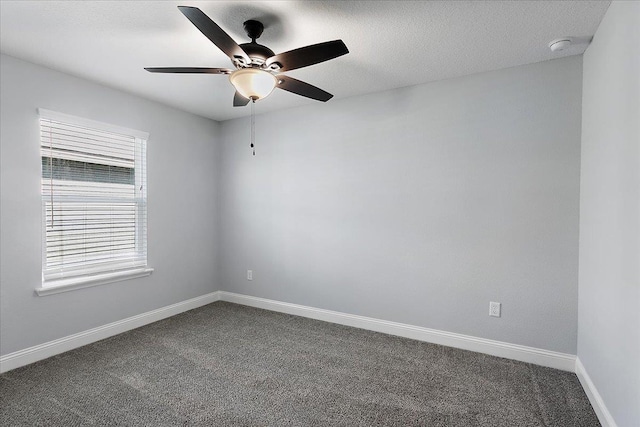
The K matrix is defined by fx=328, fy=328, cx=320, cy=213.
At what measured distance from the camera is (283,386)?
Answer: 2.30 m

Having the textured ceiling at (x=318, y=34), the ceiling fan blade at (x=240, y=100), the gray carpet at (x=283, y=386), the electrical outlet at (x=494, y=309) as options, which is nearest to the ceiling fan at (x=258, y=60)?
the textured ceiling at (x=318, y=34)

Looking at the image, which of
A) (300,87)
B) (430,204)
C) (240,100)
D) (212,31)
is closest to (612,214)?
(430,204)

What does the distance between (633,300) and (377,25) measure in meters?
2.02

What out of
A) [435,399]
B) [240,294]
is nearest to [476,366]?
[435,399]

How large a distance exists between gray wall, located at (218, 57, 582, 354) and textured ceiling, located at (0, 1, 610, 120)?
347 millimetres

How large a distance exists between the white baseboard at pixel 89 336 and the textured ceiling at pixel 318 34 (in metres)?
2.29

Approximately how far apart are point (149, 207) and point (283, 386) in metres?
2.37

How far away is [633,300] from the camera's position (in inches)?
60.2

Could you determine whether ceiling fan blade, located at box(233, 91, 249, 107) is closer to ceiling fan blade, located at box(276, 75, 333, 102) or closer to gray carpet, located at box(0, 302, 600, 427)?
ceiling fan blade, located at box(276, 75, 333, 102)

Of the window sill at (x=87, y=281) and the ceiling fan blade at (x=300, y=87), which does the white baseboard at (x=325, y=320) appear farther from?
the ceiling fan blade at (x=300, y=87)

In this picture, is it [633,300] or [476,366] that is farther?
[476,366]

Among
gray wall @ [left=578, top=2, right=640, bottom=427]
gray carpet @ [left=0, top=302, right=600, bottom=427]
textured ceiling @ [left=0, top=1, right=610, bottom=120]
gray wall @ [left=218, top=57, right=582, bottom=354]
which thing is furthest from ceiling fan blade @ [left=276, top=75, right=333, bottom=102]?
gray carpet @ [left=0, top=302, right=600, bottom=427]

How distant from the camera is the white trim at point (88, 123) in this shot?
2708 millimetres

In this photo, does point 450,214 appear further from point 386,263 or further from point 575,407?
point 575,407
